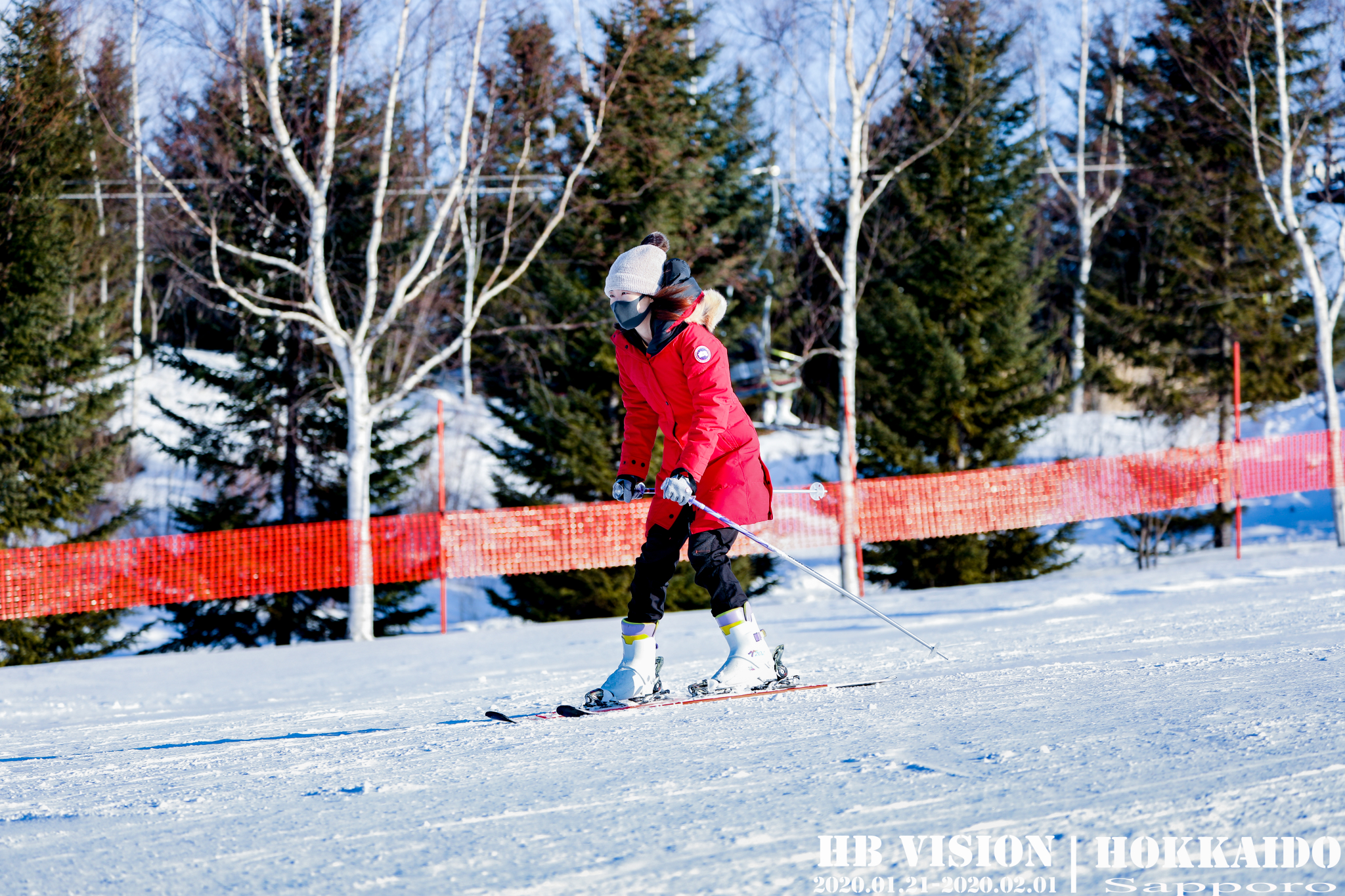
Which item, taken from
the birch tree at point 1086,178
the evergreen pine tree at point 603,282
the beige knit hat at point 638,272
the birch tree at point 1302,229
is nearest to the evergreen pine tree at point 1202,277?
the birch tree at point 1086,178

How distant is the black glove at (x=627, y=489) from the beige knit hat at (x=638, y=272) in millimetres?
728

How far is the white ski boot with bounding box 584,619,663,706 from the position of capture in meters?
4.27

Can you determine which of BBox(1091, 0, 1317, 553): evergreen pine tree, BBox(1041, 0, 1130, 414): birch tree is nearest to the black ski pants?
BBox(1091, 0, 1317, 553): evergreen pine tree

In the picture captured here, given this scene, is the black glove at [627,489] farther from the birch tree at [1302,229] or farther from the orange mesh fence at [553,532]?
the birch tree at [1302,229]

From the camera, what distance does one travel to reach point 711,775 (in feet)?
9.68

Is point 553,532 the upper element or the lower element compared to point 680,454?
lower

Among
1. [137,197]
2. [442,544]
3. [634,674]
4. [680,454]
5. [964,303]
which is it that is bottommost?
[634,674]

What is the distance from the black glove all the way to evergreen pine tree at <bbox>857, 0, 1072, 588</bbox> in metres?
11.9

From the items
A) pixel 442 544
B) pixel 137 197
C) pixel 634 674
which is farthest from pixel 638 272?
pixel 137 197

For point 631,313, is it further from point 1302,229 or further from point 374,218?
point 1302,229

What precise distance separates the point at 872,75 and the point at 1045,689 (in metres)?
10.0

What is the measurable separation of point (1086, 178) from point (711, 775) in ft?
101

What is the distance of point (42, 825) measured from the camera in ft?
9.59

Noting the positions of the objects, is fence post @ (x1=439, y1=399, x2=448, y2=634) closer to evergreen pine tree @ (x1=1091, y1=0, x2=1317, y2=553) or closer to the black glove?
the black glove
